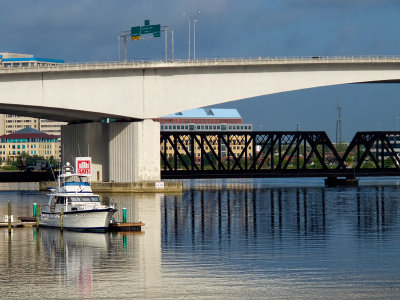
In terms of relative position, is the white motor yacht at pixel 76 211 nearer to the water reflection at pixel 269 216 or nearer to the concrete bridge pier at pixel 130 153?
the water reflection at pixel 269 216

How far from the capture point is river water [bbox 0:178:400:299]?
35219 mm

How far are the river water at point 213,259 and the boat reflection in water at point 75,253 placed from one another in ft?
0.15

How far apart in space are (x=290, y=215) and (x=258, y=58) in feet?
102

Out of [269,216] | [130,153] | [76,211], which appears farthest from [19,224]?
[130,153]

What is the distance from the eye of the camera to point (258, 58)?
98062mm

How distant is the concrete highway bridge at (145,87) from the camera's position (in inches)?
3652

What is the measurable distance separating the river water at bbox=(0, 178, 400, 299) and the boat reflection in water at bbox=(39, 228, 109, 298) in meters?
0.05

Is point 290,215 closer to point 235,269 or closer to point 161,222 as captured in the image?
point 161,222

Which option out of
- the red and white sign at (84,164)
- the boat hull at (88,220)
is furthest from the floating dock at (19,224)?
the red and white sign at (84,164)

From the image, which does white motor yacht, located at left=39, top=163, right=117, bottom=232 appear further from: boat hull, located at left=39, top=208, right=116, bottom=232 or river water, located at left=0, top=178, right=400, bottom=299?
river water, located at left=0, top=178, right=400, bottom=299

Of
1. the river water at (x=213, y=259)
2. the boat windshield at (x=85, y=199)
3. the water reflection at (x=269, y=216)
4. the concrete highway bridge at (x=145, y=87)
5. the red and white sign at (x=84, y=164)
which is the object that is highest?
the concrete highway bridge at (x=145, y=87)

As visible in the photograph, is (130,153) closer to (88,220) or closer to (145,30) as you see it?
(145,30)

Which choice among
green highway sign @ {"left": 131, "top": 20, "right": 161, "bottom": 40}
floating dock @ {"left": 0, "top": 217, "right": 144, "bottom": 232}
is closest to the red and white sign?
green highway sign @ {"left": 131, "top": 20, "right": 161, "bottom": 40}

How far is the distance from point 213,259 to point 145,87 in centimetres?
5451
